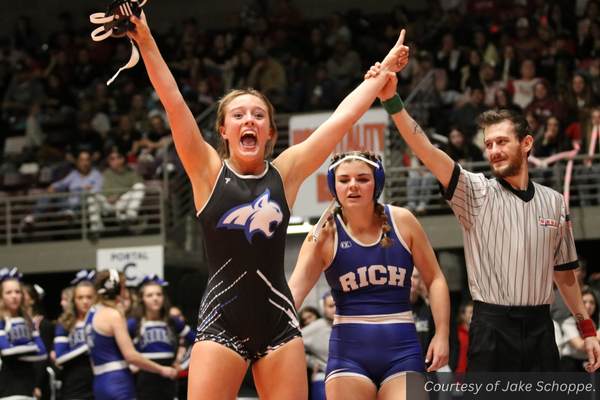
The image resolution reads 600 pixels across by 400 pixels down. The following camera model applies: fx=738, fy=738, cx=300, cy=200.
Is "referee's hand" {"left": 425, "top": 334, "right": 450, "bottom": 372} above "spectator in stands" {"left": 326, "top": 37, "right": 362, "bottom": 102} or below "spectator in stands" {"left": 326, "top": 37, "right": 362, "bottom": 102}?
below

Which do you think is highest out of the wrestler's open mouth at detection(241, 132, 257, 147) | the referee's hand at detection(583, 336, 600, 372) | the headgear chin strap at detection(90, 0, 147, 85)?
the headgear chin strap at detection(90, 0, 147, 85)

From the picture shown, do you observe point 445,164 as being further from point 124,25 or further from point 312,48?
point 312,48

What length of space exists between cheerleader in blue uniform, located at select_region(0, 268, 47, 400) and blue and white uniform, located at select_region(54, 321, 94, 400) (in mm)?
268

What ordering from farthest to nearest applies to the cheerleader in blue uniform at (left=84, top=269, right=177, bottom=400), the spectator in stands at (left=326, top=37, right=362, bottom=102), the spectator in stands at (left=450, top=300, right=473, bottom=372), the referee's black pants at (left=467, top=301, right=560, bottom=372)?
→ the spectator in stands at (left=326, top=37, right=362, bottom=102) → the spectator in stands at (left=450, top=300, right=473, bottom=372) → the cheerleader in blue uniform at (left=84, top=269, right=177, bottom=400) → the referee's black pants at (left=467, top=301, right=560, bottom=372)

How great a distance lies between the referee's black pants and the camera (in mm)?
3814

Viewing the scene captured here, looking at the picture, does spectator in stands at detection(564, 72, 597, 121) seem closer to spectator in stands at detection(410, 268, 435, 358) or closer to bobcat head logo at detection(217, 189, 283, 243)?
spectator in stands at detection(410, 268, 435, 358)

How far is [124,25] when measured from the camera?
3.16 metres

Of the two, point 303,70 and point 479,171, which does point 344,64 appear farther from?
point 479,171

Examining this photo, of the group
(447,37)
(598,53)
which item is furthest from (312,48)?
(598,53)

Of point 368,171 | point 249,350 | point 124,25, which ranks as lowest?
point 249,350

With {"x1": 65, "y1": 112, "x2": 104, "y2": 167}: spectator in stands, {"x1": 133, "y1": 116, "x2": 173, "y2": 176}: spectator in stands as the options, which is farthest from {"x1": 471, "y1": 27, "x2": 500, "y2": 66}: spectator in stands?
{"x1": 65, "y1": 112, "x2": 104, "y2": 167}: spectator in stands

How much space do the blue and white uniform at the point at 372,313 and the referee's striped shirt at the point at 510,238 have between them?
398 mm

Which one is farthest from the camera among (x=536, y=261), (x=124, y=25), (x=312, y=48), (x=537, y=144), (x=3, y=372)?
(x=312, y=48)

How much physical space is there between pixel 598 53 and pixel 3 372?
9813mm
